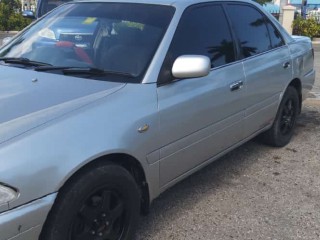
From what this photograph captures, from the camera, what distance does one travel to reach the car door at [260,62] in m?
4.14

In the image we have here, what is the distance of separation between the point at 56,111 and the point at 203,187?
1.92 m

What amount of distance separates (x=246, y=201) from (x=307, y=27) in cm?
1727

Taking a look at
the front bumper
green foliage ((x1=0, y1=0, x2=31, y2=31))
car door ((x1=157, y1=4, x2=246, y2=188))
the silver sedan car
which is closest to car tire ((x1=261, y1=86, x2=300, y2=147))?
the silver sedan car

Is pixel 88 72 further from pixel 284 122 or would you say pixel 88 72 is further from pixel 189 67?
pixel 284 122

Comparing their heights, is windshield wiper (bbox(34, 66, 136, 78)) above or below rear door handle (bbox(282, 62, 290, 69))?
above

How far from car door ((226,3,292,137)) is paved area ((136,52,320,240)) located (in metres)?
0.44

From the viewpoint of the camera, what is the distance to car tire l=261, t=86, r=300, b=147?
498 cm

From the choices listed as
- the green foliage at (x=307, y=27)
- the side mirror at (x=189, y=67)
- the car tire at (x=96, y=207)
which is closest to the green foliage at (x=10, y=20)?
the green foliage at (x=307, y=27)

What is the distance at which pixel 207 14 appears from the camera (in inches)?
150

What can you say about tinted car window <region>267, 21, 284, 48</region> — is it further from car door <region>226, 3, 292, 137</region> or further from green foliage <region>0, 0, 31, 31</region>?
green foliage <region>0, 0, 31, 31</region>

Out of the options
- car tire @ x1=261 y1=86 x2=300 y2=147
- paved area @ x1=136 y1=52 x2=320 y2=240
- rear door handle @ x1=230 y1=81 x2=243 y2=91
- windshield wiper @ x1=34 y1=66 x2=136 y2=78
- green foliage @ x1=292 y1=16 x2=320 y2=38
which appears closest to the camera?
windshield wiper @ x1=34 y1=66 x2=136 y2=78

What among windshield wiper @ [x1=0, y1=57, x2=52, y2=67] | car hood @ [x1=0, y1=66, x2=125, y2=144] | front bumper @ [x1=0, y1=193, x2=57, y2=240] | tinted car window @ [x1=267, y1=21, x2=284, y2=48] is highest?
windshield wiper @ [x1=0, y1=57, x2=52, y2=67]

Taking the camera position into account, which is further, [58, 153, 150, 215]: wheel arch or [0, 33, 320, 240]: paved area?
[0, 33, 320, 240]: paved area

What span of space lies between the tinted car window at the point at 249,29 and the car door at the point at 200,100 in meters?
0.20
